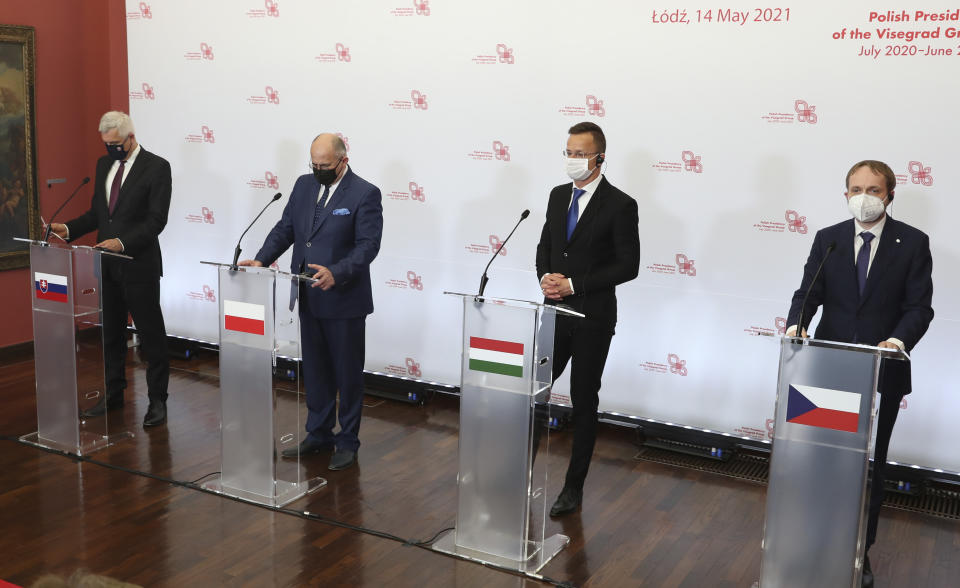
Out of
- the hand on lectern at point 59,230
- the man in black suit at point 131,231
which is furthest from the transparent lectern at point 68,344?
the hand on lectern at point 59,230

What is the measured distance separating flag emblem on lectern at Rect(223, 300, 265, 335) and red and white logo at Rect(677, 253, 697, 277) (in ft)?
8.00

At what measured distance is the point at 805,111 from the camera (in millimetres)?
4828

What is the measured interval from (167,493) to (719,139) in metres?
3.47

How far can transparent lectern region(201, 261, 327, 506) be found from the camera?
416 centimetres

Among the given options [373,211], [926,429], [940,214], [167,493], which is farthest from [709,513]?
[167,493]

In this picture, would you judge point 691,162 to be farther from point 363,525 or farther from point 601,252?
point 363,525

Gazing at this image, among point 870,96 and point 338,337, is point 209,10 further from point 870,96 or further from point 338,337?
point 870,96

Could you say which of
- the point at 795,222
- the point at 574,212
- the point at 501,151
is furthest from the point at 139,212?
the point at 795,222

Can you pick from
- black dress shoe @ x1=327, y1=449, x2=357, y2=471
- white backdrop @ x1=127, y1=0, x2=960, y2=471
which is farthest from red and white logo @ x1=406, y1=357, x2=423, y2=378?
black dress shoe @ x1=327, y1=449, x2=357, y2=471

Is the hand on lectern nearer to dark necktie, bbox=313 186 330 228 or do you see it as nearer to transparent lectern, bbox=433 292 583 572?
dark necktie, bbox=313 186 330 228

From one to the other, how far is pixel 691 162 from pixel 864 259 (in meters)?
1.72

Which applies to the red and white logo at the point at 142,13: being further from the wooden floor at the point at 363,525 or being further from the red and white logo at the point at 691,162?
the red and white logo at the point at 691,162

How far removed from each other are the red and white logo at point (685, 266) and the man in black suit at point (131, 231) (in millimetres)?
3011

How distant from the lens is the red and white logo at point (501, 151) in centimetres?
566
